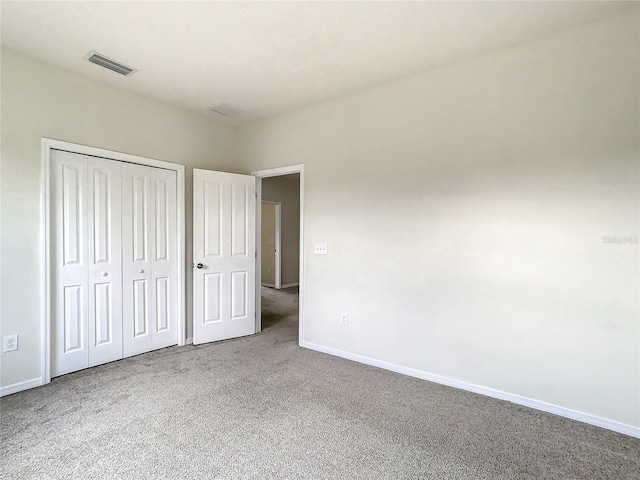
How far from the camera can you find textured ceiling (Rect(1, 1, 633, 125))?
204cm

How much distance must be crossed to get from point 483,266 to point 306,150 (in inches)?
87.2

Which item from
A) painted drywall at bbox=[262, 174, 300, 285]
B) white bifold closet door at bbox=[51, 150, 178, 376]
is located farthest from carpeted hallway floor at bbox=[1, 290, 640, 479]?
painted drywall at bbox=[262, 174, 300, 285]

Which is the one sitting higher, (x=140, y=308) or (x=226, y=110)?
(x=226, y=110)

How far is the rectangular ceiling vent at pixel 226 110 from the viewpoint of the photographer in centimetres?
359

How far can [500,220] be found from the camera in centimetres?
249

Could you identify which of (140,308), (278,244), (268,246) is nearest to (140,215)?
(140,308)

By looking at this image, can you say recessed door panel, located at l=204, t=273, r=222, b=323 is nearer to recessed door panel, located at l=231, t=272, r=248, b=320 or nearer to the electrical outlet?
recessed door panel, located at l=231, t=272, r=248, b=320

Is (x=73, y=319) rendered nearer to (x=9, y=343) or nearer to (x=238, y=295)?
(x=9, y=343)

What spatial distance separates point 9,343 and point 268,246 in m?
5.92

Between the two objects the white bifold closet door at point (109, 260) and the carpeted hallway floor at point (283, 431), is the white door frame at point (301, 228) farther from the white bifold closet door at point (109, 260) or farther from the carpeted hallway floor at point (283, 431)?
the white bifold closet door at point (109, 260)

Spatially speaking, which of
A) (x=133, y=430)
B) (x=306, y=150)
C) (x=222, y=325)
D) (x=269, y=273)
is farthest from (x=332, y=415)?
(x=269, y=273)

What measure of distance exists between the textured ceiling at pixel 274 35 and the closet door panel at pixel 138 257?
955mm

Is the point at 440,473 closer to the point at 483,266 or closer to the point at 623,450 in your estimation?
the point at 623,450

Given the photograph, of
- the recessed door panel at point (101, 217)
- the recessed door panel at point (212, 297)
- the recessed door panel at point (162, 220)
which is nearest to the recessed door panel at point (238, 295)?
the recessed door panel at point (212, 297)
